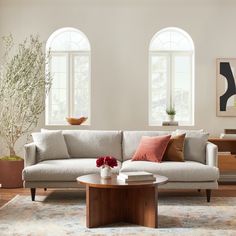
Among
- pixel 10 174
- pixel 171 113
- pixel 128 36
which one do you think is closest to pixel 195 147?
pixel 171 113

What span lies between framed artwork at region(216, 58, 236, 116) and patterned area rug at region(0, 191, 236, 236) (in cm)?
204

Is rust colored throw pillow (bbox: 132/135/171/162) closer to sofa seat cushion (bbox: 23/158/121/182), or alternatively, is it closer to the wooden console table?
sofa seat cushion (bbox: 23/158/121/182)

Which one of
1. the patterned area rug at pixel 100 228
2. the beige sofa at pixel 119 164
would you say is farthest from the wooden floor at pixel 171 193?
the beige sofa at pixel 119 164

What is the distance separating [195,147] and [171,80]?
78.5 inches

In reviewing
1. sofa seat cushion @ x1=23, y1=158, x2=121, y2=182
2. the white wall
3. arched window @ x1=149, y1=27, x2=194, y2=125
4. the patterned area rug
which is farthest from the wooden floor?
arched window @ x1=149, y1=27, x2=194, y2=125

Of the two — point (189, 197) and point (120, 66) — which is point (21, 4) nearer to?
point (120, 66)

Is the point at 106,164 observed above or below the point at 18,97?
below

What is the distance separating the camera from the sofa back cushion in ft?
20.8

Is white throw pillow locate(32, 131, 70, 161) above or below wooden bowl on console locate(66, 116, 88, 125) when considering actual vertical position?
below

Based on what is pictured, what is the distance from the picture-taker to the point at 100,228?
4461 mm

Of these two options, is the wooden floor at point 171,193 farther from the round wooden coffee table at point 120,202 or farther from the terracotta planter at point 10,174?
the round wooden coffee table at point 120,202

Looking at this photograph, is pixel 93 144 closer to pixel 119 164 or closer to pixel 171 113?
pixel 119 164

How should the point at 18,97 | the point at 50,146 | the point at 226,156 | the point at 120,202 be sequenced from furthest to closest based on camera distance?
the point at 226,156 → the point at 18,97 → the point at 50,146 → the point at 120,202

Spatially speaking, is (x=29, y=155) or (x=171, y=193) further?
(x=171, y=193)
